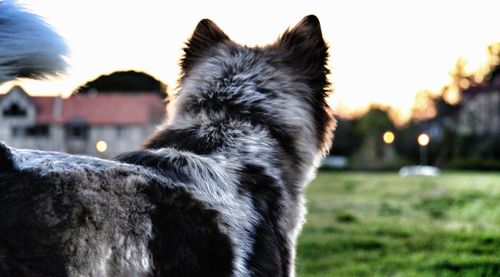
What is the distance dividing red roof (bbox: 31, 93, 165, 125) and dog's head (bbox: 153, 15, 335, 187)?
43438mm

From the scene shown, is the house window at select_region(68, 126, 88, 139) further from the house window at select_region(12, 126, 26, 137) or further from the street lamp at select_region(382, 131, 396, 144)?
the street lamp at select_region(382, 131, 396, 144)

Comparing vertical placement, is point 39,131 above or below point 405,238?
above

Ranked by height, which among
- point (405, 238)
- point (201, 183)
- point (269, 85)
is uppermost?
point (269, 85)

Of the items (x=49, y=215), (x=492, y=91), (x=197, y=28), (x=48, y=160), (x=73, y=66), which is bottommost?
(x=49, y=215)

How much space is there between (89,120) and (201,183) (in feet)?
152

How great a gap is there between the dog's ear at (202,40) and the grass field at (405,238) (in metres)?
2.73

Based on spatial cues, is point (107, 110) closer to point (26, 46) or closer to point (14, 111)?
point (14, 111)

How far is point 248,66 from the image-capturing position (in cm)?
392

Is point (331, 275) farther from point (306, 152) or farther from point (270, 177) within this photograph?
point (270, 177)

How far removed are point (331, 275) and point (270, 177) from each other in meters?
5.25

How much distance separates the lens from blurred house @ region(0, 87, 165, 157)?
47.0m

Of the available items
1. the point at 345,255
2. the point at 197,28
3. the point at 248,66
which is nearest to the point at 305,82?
the point at 248,66

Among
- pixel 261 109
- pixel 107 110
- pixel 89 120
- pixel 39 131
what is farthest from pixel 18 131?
pixel 261 109

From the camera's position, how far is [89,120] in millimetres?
47906
